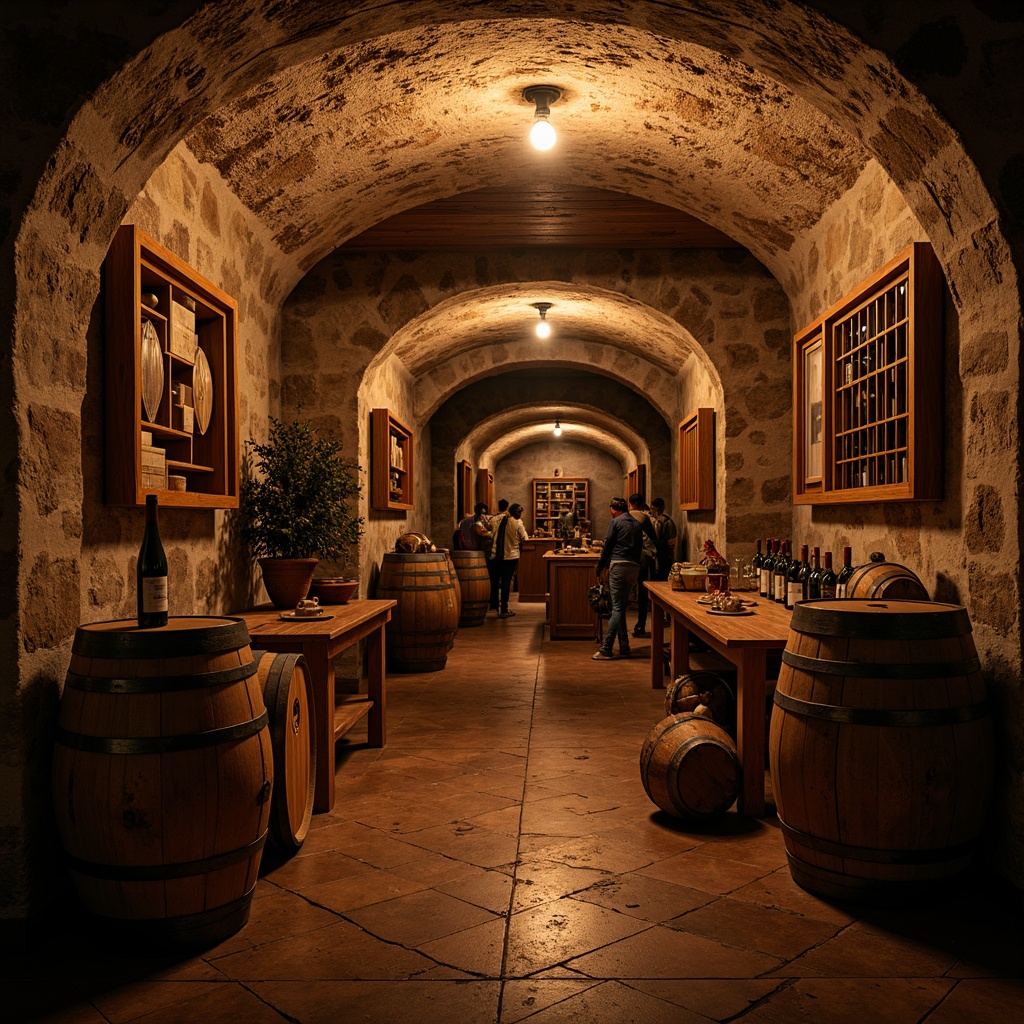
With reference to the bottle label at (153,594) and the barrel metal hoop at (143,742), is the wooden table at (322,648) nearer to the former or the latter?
the bottle label at (153,594)

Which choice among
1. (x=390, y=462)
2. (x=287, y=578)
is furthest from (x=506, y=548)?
A: (x=287, y=578)

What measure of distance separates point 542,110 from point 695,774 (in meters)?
3.16

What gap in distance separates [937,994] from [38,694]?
2.36 metres

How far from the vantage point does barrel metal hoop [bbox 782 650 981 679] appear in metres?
2.47

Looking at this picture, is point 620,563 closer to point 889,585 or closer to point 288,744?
point 889,585

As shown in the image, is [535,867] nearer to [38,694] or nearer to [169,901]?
[169,901]

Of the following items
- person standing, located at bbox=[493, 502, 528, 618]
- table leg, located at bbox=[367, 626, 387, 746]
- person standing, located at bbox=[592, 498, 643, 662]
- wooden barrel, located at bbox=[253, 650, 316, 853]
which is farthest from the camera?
person standing, located at bbox=[493, 502, 528, 618]

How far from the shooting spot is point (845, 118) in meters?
3.11

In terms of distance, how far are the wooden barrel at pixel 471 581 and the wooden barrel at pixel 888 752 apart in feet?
23.7

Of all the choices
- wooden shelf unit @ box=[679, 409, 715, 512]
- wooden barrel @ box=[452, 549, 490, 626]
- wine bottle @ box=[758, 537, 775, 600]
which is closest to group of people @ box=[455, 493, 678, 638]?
wooden shelf unit @ box=[679, 409, 715, 512]

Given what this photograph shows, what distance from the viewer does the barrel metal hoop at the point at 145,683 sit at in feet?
7.45

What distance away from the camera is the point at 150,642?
7.53 feet

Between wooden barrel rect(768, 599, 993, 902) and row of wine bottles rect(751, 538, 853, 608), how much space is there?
124cm

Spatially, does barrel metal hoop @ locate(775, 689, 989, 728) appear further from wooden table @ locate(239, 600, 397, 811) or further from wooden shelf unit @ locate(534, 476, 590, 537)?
wooden shelf unit @ locate(534, 476, 590, 537)
